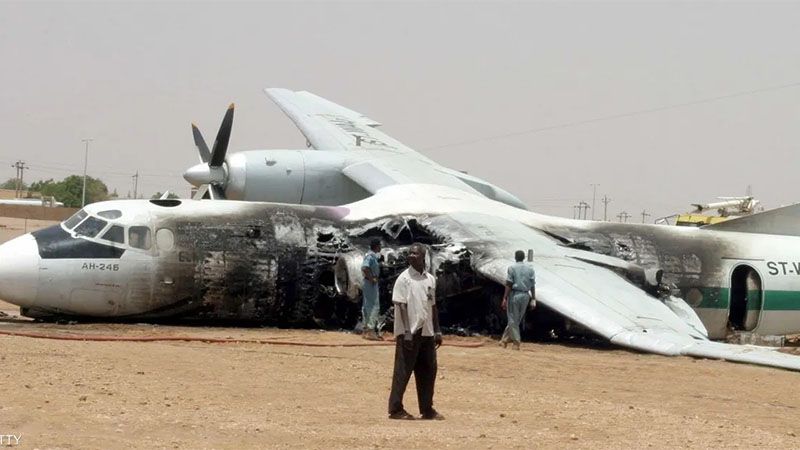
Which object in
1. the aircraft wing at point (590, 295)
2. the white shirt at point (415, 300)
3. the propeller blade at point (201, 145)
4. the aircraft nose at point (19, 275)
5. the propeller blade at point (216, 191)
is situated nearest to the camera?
the white shirt at point (415, 300)

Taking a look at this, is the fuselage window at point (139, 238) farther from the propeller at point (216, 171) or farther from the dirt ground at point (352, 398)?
the propeller at point (216, 171)

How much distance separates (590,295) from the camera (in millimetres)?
17328

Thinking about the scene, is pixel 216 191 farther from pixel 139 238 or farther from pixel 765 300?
pixel 765 300

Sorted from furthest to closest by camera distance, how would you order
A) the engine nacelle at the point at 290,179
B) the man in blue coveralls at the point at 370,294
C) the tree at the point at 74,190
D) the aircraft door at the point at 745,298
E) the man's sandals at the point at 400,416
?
the tree at the point at 74,190 → the engine nacelle at the point at 290,179 → the aircraft door at the point at 745,298 → the man in blue coveralls at the point at 370,294 → the man's sandals at the point at 400,416

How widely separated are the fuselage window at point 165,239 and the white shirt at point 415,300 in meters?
8.01

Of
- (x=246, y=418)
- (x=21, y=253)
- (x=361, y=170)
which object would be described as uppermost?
(x=361, y=170)

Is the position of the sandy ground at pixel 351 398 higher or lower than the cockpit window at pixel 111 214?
lower

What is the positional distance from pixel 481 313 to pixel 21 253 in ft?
24.1

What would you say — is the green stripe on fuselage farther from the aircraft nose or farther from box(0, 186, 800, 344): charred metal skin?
the aircraft nose

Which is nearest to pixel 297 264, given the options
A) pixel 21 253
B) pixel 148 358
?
pixel 21 253

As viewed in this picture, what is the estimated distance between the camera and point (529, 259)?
18375 mm

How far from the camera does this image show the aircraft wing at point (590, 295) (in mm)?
15859

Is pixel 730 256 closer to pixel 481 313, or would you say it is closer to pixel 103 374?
pixel 481 313

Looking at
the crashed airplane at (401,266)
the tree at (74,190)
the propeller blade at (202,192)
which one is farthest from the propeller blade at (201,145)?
the tree at (74,190)
